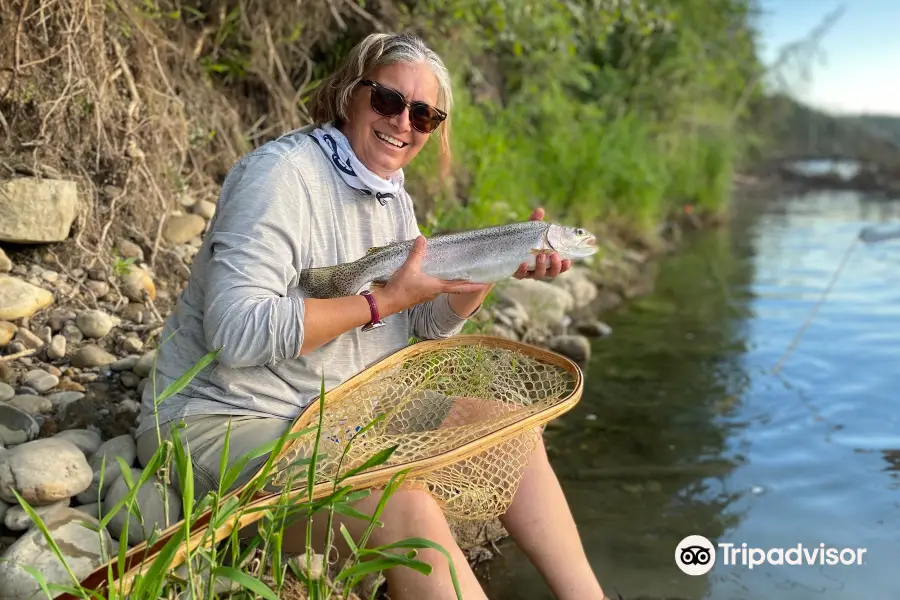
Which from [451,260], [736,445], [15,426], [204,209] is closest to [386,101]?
[451,260]

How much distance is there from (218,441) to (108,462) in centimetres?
86

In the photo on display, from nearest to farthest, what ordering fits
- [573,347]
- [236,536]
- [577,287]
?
1. [236,536]
2. [573,347]
3. [577,287]

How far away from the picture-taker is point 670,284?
9.77 metres

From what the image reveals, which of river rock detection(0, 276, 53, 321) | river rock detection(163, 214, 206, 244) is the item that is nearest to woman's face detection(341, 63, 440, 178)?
river rock detection(0, 276, 53, 321)

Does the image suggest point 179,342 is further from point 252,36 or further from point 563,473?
point 252,36

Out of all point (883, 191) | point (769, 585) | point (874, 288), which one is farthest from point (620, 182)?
point (883, 191)

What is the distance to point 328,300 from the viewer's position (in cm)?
246

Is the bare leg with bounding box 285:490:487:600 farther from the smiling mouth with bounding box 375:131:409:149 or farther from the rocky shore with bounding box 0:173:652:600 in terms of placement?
the smiling mouth with bounding box 375:131:409:149

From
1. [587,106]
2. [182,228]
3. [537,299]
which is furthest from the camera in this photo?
[587,106]

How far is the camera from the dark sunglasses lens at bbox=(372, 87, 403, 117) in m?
2.75

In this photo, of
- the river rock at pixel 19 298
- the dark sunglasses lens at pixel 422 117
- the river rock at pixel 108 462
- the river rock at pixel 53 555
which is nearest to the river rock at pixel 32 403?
the river rock at pixel 108 462

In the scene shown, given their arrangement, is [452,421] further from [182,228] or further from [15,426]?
[182,228]

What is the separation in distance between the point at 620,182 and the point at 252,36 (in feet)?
19.9

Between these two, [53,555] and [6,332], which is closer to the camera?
[53,555]
